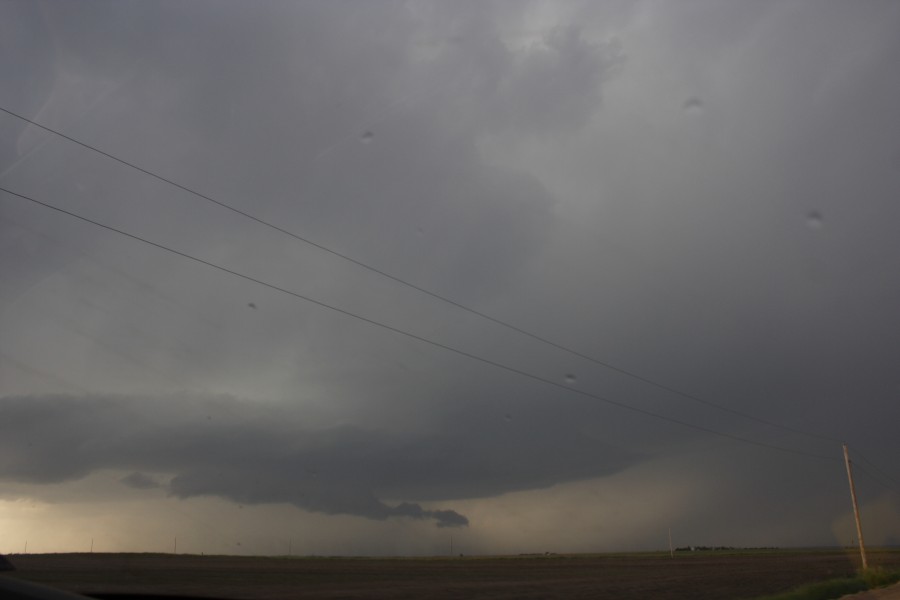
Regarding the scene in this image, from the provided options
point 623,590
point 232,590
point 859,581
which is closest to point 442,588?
point 623,590

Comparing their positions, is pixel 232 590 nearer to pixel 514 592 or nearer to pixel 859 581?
pixel 514 592

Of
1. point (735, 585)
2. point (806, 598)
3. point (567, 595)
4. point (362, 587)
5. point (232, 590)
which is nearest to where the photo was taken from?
point (232, 590)

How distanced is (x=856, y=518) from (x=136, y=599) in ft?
217

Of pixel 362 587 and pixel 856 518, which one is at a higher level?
pixel 856 518

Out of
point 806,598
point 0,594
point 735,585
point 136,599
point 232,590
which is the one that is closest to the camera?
point 0,594

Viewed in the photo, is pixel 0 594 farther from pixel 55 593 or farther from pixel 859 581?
pixel 859 581

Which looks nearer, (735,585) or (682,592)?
(682,592)

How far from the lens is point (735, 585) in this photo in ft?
183

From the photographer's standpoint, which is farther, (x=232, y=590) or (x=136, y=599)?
(x=232, y=590)

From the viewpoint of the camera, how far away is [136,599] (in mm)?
11258

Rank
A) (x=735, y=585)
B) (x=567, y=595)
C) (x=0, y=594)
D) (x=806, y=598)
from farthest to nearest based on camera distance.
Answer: (x=735, y=585) < (x=567, y=595) < (x=806, y=598) < (x=0, y=594)

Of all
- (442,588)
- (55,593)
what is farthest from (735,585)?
(55,593)

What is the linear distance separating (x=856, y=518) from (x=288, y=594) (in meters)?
49.3

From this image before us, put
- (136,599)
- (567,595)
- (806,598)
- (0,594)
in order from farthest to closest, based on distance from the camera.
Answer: (567,595), (806,598), (136,599), (0,594)
